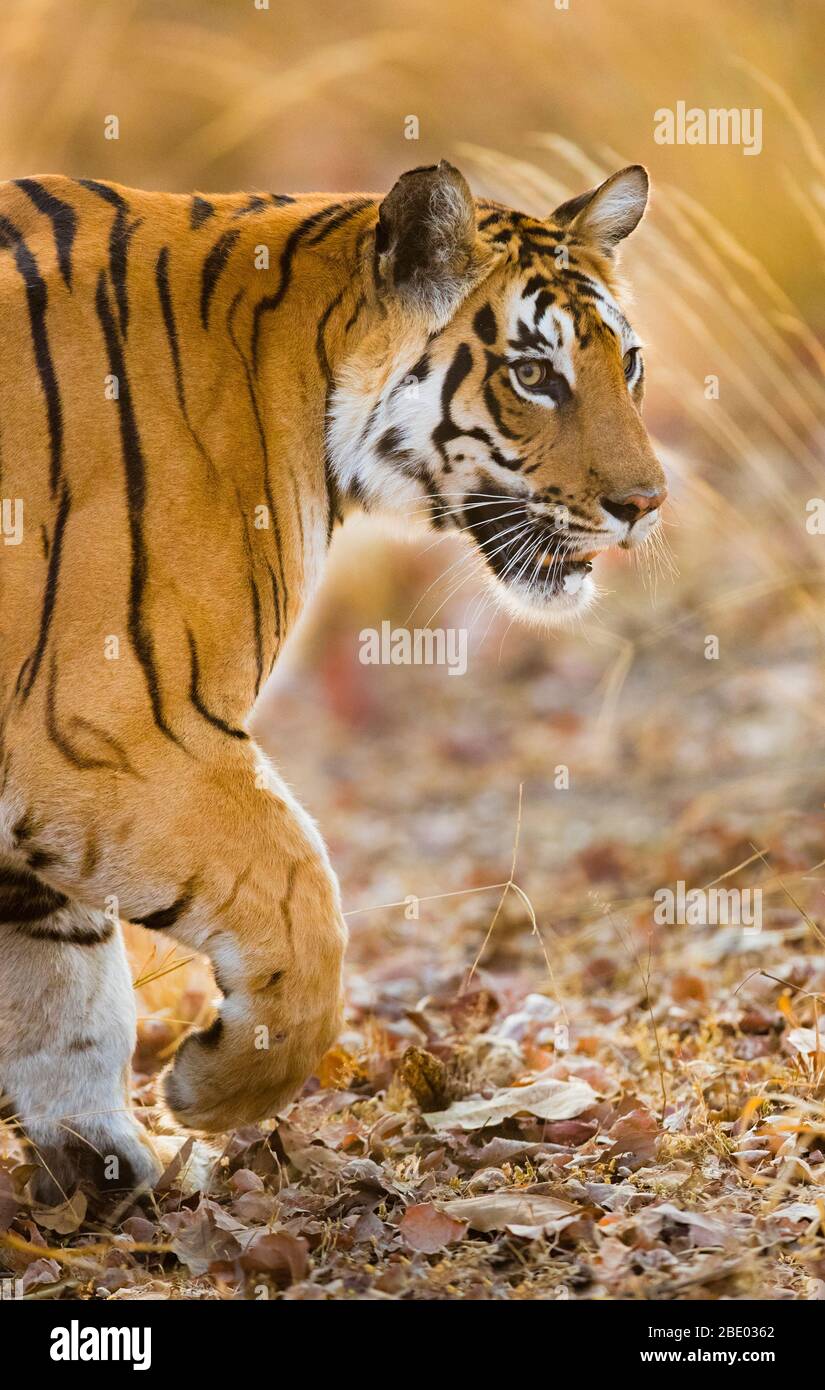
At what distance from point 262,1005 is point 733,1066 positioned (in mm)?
1309

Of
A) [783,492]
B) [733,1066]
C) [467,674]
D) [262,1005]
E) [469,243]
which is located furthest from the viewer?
[467,674]

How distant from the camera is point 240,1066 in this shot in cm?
282

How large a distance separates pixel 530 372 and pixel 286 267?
573 millimetres

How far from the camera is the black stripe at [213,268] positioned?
312 cm

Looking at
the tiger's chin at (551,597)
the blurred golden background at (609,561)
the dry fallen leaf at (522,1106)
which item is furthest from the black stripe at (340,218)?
the dry fallen leaf at (522,1106)

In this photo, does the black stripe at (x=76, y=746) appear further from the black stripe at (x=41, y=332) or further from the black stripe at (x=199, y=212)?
the black stripe at (x=199, y=212)

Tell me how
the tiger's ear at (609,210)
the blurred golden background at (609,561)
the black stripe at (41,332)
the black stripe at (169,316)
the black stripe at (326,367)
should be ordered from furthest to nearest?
the blurred golden background at (609,561) < the tiger's ear at (609,210) < the black stripe at (326,367) < the black stripe at (169,316) < the black stripe at (41,332)

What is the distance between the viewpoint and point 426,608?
894 centimetres

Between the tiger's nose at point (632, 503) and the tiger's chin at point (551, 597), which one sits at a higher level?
the tiger's nose at point (632, 503)

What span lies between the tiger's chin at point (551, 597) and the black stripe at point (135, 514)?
3.25 feet

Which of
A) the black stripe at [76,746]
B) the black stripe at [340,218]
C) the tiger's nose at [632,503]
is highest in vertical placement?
the black stripe at [340,218]

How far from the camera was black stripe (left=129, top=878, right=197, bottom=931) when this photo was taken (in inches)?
111
